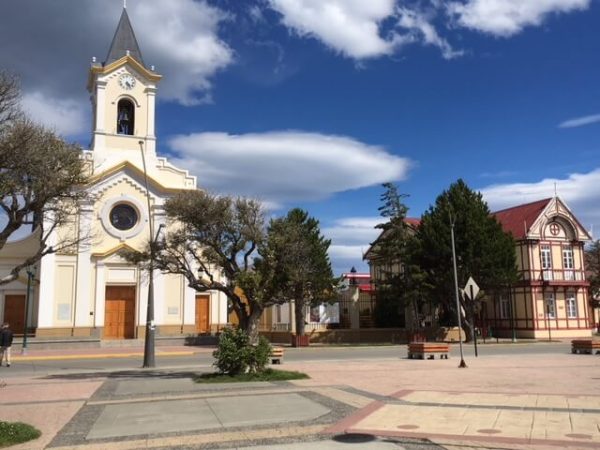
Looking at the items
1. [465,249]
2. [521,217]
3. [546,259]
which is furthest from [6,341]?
[521,217]

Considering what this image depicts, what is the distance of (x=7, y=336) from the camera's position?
2380cm

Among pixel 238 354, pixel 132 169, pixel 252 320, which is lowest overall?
pixel 238 354

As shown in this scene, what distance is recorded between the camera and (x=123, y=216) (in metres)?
38.9

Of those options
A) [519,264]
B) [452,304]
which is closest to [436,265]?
[452,304]

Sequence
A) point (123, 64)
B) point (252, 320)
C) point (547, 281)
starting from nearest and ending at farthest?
1. point (252, 320)
2. point (123, 64)
3. point (547, 281)

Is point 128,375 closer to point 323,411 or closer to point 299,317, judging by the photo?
point 323,411

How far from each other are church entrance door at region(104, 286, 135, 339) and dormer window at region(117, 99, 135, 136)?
10914mm

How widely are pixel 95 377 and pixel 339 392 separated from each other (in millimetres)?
8804

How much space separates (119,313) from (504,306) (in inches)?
1110

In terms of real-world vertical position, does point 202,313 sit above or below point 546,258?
below

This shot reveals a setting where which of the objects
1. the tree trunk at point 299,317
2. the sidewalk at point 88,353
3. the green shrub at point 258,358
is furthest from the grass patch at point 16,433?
the tree trunk at point 299,317

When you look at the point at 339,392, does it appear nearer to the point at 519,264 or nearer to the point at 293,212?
the point at 293,212

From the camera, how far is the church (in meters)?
36.1

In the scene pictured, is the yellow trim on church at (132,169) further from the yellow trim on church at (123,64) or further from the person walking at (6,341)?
the person walking at (6,341)
